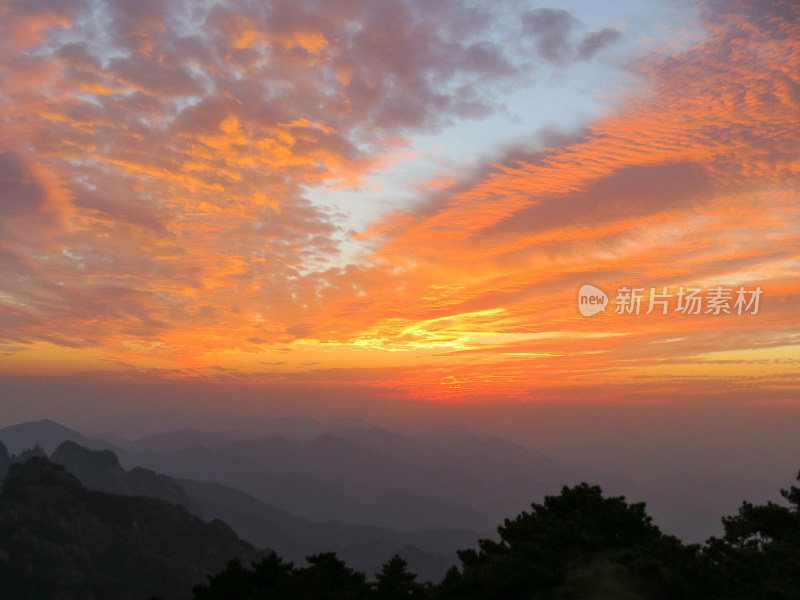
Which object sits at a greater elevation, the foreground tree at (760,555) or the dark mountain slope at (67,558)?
the foreground tree at (760,555)

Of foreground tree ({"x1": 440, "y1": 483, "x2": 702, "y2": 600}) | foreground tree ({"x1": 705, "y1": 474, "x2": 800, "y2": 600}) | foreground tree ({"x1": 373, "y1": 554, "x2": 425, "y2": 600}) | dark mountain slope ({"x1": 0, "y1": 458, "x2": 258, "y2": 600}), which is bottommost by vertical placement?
dark mountain slope ({"x1": 0, "y1": 458, "x2": 258, "y2": 600})

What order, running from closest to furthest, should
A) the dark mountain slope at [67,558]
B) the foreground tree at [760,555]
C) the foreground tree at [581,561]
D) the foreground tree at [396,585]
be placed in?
the foreground tree at [760,555], the foreground tree at [581,561], the foreground tree at [396,585], the dark mountain slope at [67,558]

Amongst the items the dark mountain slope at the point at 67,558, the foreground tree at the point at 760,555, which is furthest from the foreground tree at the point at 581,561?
the dark mountain slope at the point at 67,558

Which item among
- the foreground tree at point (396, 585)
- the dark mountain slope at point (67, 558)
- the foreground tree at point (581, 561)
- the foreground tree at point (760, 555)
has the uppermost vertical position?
the foreground tree at point (760, 555)

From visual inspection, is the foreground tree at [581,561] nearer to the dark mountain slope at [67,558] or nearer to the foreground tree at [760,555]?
the foreground tree at [760,555]

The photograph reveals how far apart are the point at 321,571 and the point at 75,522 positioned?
21625 centimetres

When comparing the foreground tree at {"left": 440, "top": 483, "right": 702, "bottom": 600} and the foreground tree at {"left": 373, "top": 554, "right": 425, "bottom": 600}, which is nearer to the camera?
Answer: the foreground tree at {"left": 440, "top": 483, "right": 702, "bottom": 600}

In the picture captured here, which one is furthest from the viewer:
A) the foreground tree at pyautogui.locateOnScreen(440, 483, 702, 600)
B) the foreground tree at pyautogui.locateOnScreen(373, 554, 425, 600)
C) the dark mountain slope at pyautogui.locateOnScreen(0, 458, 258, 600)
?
the dark mountain slope at pyautogui.locateOnScreen(0, 458, 258, 600)

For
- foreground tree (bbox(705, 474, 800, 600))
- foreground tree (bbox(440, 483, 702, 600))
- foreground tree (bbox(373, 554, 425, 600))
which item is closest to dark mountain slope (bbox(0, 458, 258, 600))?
foreground tree (bbox(373, 554, 425, 600))

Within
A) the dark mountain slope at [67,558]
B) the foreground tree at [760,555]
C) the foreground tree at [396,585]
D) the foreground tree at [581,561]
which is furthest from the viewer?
the dark mountain slope at [67,558]

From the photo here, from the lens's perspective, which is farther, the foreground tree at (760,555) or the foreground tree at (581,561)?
the foreground tree at (581,561)

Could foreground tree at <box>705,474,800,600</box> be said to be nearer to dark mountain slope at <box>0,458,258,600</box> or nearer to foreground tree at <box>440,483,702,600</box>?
foreground tree at <box>440,483,702,600</box>

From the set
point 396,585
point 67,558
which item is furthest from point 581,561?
point 67,558

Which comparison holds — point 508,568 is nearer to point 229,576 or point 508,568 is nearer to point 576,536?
point 576,536
